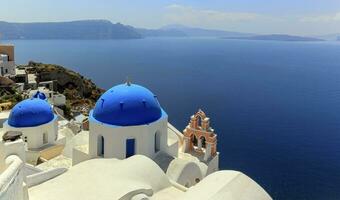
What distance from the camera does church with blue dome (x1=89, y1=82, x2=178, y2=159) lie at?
711 inches

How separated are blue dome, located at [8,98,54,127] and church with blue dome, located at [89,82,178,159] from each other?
6.38 m

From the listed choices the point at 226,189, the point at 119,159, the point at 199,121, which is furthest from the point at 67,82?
the point at 226,189

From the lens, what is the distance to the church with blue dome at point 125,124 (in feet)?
59.2

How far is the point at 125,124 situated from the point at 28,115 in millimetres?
8500

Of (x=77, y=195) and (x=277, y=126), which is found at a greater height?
(x=77, y=195)

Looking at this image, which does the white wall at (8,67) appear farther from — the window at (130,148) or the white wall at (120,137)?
the window at (130,148)

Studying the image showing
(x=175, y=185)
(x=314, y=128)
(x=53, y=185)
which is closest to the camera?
(x=53, y=185)

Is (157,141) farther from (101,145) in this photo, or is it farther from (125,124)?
(101,145)

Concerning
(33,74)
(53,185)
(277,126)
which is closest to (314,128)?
(277,126)

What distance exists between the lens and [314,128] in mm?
58656

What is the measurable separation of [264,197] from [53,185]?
26.0ft

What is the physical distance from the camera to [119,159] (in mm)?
17609

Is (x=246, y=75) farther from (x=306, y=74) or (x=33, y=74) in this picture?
(x=33, y=74)

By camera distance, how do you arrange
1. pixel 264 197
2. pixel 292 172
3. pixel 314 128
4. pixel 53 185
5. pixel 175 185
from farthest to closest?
A: pixel 314 128 < pixel 292 172 < pixel 175 185 < pixel 53 185 < pixel 264 197
